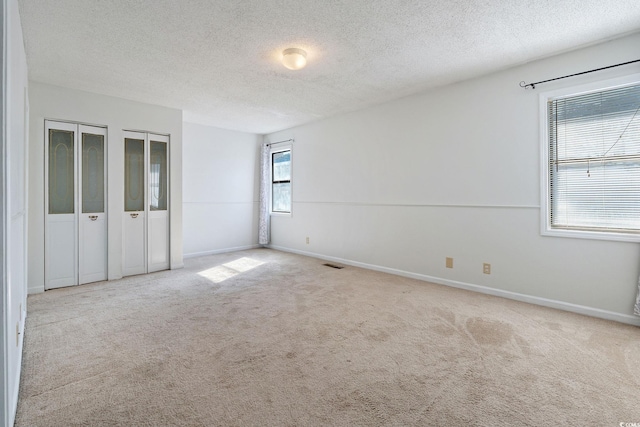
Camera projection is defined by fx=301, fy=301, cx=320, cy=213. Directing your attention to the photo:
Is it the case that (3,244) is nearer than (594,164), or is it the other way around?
(3,244)

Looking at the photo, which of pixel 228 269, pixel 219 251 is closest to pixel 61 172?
pixel 228 269

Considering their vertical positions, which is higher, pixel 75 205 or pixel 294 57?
pixel 294 57

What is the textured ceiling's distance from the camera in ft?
7.62

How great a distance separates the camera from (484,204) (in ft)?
11.8

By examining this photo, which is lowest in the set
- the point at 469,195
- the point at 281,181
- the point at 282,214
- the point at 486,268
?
the point at 486,268

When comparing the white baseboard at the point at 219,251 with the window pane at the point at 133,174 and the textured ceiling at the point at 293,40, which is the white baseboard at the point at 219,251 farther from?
the textured ceiling at the point at 293,40

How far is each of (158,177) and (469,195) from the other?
4.50 m

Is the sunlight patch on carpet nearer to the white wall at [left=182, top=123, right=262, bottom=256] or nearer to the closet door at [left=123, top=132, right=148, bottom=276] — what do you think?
the closet door at [left=123, top=132, right=148, bottom=276]

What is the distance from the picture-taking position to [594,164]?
2.96 meters

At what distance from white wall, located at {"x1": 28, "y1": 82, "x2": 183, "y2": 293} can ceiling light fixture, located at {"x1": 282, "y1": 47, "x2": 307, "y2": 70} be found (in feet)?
8.69

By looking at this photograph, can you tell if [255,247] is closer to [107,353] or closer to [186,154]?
[186,154]

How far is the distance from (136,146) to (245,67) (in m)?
2.30

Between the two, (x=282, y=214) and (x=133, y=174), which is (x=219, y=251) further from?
(x=133, y=174)

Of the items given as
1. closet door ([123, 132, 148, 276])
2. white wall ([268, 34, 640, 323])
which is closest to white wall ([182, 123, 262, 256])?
closet door ([123, 132, 148, 276])
